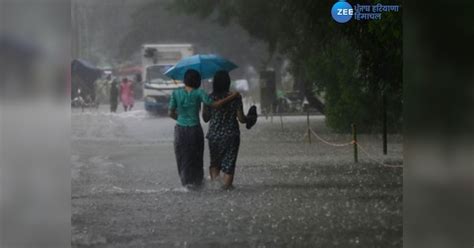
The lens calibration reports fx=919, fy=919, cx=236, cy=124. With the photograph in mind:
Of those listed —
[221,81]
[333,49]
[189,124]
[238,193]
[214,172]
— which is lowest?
[238,193]

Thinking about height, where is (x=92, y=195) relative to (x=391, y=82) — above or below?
below

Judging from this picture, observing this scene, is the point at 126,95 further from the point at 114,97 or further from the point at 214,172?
the point at 214,172

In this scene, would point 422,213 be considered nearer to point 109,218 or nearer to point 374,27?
point 374,27

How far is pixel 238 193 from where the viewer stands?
206 inches

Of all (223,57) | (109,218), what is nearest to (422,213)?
(223,57)

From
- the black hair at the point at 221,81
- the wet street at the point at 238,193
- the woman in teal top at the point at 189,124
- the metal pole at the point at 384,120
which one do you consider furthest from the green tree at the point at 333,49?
the woman in teal top at the point at 189,124

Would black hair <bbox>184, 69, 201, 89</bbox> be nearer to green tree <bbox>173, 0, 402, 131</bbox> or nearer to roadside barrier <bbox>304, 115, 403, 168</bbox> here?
green tree <bbox>173, 0, 402, 131</bbox>

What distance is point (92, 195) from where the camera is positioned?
17.1 feet

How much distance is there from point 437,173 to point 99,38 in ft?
6.91

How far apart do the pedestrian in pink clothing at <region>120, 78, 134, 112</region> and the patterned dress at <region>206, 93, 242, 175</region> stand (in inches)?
17.6

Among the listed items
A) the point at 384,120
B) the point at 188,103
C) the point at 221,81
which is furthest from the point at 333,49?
the point at 188,103

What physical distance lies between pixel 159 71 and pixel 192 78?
192 mm

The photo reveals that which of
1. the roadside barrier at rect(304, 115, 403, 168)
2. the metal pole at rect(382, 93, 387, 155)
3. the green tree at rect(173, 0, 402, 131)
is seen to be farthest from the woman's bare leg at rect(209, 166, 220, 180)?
the metal pole at rect(382, 93, 387, 155)

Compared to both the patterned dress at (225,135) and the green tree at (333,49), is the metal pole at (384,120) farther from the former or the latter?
the patterned dress at (225,135)
